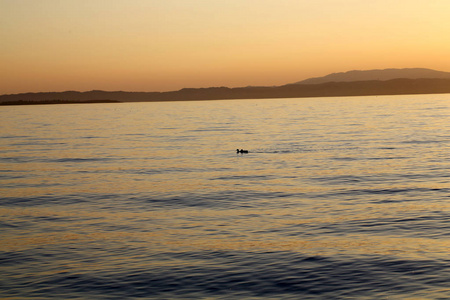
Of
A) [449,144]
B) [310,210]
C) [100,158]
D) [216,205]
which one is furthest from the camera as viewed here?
[449,144]

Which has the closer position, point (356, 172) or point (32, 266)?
point (32, 266)

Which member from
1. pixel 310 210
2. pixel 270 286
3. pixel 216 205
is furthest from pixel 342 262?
pixel 216 205

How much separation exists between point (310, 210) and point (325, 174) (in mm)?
11651

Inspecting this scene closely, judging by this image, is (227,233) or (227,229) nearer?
(227,233)

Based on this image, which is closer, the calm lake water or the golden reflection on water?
the calm lake water

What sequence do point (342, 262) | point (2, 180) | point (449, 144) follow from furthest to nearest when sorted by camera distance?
point (449, 144), point (2, 180), point (342, 262)

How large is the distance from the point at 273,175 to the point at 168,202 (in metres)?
10.4

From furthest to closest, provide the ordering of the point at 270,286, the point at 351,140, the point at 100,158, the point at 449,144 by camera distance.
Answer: the point at 351,140
the point at 449,144
the point at 100,158
the point at 270,286

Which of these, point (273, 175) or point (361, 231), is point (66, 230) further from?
point (273, 175)

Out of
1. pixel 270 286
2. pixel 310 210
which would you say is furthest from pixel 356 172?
pixel 270 286

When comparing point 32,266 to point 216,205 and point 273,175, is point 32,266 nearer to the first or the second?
point 216,205

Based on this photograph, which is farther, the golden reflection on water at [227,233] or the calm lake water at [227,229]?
the golden reflection on water at [227,233]

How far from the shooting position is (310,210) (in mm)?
24734

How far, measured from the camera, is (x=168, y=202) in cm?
2739
